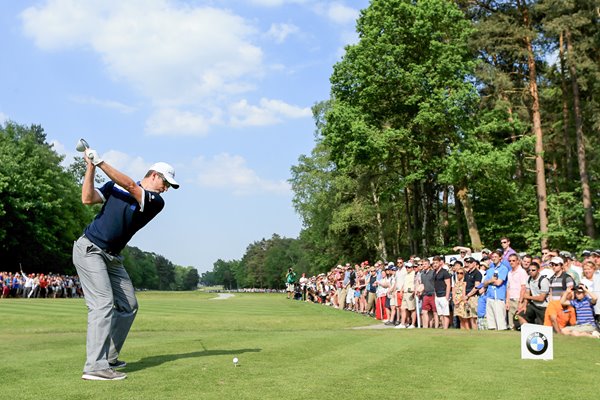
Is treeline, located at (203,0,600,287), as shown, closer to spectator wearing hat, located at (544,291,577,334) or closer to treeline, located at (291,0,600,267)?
treeline, located at (291,0,600,267)

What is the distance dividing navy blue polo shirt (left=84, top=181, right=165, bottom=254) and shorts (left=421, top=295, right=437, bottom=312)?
1236 cm

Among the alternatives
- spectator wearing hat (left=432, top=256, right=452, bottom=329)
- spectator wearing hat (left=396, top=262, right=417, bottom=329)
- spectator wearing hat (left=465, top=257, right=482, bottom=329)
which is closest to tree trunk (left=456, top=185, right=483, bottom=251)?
spectator wearing hat (left=396, top=262, right=417, bottom=329)

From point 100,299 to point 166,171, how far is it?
1771mm

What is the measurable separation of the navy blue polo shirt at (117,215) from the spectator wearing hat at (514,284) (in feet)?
39.2

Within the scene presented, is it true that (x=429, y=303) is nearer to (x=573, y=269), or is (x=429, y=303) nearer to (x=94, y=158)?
(x=573, y=269)

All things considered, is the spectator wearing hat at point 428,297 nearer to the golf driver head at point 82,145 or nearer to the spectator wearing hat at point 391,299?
the spectator wearing hat at point 391,299

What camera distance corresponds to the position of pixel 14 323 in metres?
20.5

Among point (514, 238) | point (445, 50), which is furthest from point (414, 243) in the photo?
point (445, 50)

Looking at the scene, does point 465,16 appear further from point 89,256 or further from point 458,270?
point 89,256

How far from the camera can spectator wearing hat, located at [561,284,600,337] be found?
14811 mm

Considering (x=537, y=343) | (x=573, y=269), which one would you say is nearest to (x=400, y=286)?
(x=573, y=269)

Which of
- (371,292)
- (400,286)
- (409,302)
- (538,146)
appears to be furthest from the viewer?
(538,146)

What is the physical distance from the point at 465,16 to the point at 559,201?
41.6ft

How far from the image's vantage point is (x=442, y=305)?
1817 centimetres
